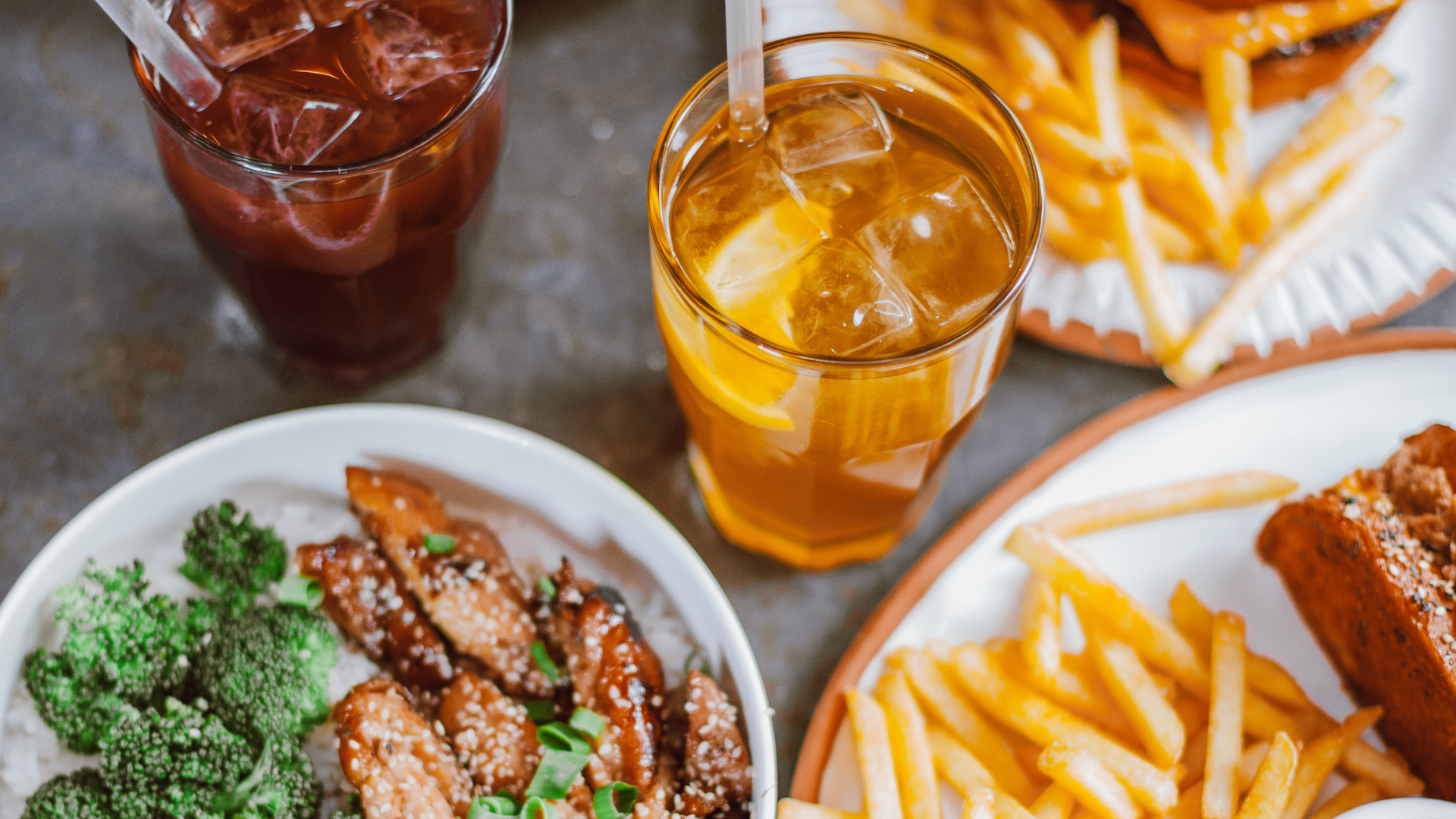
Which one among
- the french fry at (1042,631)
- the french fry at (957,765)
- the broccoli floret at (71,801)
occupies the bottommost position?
the broccoli floret at (71,801)

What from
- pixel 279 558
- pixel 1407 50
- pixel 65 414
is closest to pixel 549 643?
pixel 279 558

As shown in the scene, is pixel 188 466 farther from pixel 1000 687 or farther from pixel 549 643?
pixel 1000 687

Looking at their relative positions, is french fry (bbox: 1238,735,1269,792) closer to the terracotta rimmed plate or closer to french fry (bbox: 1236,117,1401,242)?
the terracotta rimmed plate

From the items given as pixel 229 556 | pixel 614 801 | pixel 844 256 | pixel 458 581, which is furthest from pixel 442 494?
pixel 844 256

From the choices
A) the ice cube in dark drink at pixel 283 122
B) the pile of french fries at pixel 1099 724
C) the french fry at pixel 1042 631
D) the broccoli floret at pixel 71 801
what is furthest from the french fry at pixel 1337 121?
the broccoli floret at pixel 71 801

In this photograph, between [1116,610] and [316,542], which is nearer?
[1116,610]

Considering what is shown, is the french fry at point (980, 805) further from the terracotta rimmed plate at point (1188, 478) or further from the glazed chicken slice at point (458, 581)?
the glazed chicken slice at point (458, 581)

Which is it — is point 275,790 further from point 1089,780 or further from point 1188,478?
point 1188,478
